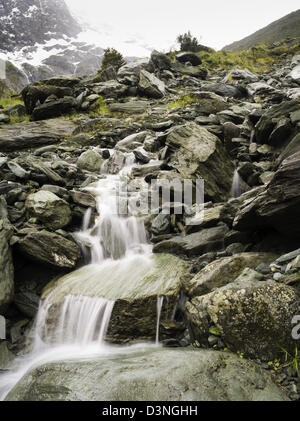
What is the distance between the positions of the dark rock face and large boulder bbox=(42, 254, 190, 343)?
164021mm

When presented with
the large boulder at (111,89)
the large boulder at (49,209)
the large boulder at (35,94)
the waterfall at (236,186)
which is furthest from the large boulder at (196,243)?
the large boulder at (111,89)

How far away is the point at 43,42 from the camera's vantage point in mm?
148000

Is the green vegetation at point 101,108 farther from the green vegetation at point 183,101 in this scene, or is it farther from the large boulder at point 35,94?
the green vegetation at point 183,101

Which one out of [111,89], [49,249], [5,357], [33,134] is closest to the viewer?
[5,357]

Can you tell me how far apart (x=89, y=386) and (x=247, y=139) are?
36.2 ft

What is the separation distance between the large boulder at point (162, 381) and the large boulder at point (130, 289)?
138 cm

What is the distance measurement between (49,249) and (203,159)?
6.46m

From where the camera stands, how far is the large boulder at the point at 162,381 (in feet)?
10.3

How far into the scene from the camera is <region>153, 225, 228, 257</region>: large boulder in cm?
698

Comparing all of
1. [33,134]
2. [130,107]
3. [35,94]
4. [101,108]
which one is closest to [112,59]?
[101,108]

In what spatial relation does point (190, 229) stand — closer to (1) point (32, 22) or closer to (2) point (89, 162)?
(2) point (89, 162)
